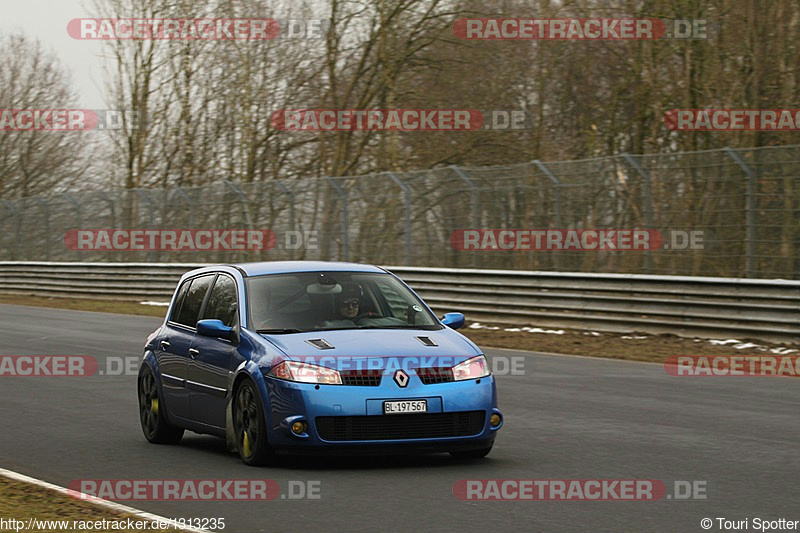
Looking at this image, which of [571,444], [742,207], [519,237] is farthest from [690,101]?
[571,444]

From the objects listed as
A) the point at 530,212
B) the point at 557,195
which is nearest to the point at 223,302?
the point at 557,195

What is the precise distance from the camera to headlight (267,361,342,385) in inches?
343

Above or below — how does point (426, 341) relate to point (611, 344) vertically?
above

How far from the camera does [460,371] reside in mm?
8977

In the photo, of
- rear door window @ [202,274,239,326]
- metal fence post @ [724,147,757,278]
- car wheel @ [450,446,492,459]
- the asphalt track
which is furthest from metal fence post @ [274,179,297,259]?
car wheel @ [450,446,492,459]

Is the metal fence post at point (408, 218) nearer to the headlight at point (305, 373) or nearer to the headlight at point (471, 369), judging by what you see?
the headlight at point (471, 369)

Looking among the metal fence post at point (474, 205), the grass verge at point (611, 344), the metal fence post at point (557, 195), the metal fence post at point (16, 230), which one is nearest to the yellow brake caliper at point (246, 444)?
the grass verge at point (611, 344)

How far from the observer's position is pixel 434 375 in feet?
29.0

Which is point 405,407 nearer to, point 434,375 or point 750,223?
point 434,375

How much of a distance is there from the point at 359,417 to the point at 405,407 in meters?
0.30

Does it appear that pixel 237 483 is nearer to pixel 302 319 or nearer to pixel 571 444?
pixel 302 319

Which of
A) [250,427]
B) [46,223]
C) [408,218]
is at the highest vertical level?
[408,218]

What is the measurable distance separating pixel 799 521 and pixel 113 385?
969cm

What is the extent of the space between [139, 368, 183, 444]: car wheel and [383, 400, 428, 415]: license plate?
2.60 meters
